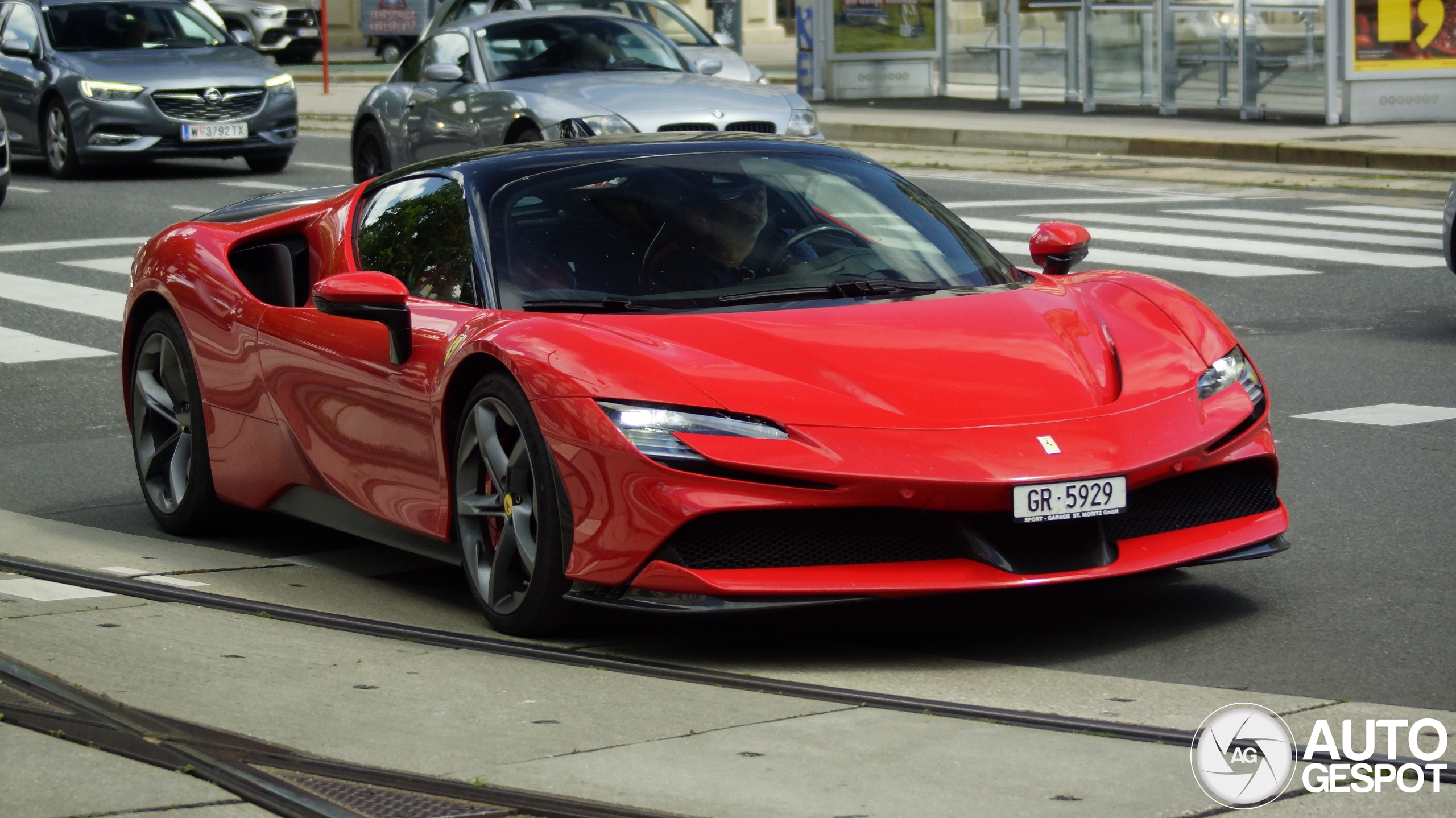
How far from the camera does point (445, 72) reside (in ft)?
54.4

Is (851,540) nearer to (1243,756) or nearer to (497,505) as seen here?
(497,505)

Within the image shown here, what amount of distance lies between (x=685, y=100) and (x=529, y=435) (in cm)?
1051

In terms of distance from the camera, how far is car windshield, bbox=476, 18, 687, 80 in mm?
16719

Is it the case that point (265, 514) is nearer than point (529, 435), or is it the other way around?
point (529, 435)

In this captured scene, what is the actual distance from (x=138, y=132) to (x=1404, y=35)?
520 inches

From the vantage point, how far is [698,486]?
15.8 feet

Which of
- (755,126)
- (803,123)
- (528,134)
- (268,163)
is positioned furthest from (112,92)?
(803,123)

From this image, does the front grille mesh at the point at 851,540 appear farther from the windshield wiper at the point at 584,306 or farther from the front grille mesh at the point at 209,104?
the front grille mesh at the point at 209,104

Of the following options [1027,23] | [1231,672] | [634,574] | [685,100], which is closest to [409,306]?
[634,574]

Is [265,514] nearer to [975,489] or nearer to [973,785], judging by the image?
[975,489]

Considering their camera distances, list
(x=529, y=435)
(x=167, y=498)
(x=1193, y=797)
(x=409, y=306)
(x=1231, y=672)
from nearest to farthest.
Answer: (x=1193, y=797) → (x=1231, y=672) → (x=529, y=435) → (x=409, y=306) → (x=167, y=498)

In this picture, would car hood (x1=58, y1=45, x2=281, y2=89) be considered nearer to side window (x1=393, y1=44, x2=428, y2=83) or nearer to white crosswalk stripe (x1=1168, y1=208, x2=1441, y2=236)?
side window (x1=393, y1=44, x2=428, y2=83)

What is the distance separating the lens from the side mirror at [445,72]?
16.6m

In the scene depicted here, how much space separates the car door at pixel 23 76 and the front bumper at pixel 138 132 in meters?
0.74
